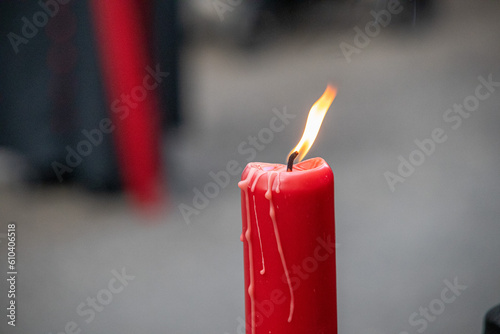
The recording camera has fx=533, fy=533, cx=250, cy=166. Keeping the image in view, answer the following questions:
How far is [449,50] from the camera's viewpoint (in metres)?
1.33

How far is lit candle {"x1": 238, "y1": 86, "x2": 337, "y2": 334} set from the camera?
416mm

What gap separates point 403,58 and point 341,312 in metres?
0.72

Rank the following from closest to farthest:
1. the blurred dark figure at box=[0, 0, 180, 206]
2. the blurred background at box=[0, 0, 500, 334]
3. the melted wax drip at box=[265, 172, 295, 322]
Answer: the melted wax drip at box=[265, 172, 295, 322] → the blurred background at box=[0, 0, 500, 334] → the blurred dark figure at box=[0, 0, 180, 206]

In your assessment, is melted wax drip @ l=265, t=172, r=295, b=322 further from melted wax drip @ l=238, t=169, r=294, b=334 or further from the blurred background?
the blurred background

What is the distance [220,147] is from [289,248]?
2.75 feet

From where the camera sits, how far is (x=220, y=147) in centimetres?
124

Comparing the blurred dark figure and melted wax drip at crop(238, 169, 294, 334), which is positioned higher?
the blurred dark figure

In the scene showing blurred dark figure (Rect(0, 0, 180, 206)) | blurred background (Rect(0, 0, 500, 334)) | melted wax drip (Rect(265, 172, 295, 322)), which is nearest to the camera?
melted wax drip (Rect(265, 172, 295, 322))

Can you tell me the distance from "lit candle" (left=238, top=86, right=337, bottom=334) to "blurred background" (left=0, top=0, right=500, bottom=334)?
42cm

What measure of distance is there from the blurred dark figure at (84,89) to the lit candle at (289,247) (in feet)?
2.54

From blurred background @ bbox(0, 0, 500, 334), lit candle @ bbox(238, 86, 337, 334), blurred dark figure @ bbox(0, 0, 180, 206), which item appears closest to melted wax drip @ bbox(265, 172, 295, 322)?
lit candle @ bbox(238, 86, 337, 334)

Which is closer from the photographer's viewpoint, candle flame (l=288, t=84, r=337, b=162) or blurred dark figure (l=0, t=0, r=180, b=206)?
candle flame (l=288, t=84, r=337, b=162)

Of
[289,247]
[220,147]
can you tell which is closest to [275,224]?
[289,247]

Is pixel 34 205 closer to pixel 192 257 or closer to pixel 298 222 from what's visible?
pixel 192 257
